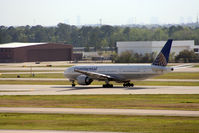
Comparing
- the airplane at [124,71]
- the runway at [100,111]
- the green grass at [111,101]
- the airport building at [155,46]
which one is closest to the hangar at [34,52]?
the airport building at [155,46]

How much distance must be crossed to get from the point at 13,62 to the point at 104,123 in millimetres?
137704

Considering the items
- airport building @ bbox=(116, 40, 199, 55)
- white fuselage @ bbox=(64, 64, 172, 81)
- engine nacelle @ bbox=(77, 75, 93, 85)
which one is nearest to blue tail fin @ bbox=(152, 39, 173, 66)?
white fuselage @ bbox=(64, 64, 172, 81)

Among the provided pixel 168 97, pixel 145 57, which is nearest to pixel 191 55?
pixel 145 57

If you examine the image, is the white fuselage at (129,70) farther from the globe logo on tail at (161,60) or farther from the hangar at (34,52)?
the hangar at (34,52)

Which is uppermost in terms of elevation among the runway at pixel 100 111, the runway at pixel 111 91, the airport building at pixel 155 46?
the airport building at pixel 155 46

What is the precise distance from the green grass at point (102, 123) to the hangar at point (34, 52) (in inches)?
5159

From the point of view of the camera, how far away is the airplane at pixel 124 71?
209ft

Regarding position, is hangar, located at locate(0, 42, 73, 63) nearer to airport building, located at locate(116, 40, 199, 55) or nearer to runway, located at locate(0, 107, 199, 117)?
airport building, located at locate(116, 40, 199, 55)

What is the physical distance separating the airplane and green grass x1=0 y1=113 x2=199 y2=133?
90.4 feet

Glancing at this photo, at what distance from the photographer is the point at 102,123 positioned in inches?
1352

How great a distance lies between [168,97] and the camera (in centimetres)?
5119

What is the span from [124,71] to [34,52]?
10974 cm

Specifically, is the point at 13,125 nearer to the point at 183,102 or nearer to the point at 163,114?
the point at 163,114

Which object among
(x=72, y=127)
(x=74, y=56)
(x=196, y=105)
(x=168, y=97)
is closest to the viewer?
(x=72, y=127)
